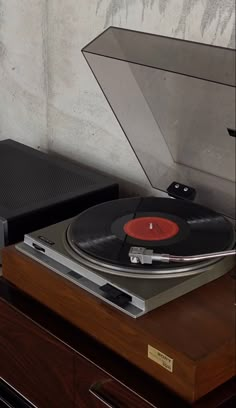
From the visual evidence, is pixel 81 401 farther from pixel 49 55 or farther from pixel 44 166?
pixel 49 55

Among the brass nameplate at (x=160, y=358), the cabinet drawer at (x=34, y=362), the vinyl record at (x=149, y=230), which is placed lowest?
the cabinet drawer at (x=34, y=362)

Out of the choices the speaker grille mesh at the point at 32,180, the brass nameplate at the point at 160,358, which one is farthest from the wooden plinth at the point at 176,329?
the speaker grille mesh at the point at 32,180

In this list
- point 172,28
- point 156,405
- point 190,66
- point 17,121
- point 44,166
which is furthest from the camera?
point 17,121

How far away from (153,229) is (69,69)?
2.08 ft

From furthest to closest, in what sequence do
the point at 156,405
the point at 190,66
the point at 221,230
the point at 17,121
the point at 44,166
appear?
the point at 17,121 → the point at 44,166 → the point at 221,230 → the point at 190,66 → the point at 156,405

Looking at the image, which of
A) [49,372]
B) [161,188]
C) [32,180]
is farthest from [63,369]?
[32,180]

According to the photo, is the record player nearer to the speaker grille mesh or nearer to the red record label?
the red record label

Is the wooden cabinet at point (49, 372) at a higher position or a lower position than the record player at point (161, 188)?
lower

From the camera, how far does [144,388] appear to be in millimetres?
1180

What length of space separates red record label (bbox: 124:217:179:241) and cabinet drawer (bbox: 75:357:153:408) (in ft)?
0.85

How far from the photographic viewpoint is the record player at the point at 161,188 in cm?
126

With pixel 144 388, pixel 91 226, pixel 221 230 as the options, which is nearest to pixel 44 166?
pixel 91 226

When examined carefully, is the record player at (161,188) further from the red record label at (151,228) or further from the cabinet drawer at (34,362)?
the cabinet drawer at (34,362)

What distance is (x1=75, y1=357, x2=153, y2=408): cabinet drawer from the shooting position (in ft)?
3.93
